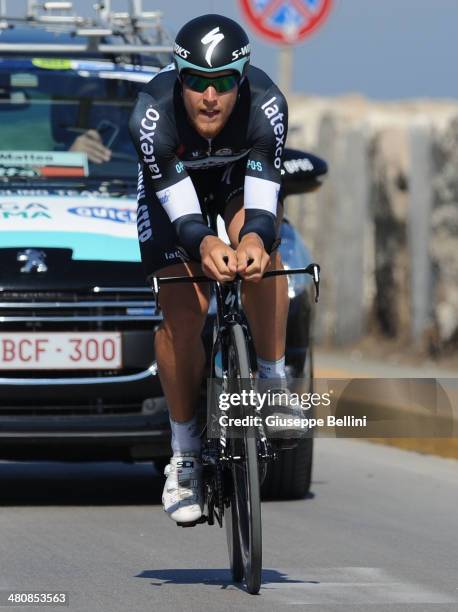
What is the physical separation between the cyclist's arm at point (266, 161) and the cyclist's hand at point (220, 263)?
225 mm

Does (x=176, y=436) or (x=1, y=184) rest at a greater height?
(x=1, y=184)

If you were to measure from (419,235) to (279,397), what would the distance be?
10573 millimetres

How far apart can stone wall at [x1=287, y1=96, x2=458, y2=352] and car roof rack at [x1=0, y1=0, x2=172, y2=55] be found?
17.9 ft

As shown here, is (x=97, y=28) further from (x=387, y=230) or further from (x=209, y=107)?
(x=387, y=230)

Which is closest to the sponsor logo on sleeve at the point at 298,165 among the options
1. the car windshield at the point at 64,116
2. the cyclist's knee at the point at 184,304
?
the car windshield at the point at 64,116

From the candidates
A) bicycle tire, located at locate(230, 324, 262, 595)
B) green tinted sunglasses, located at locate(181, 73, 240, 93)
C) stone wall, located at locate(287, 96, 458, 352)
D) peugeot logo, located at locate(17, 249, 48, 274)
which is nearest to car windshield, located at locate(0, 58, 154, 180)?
peugeot logo, located at locate(17, 249, 48, 274)

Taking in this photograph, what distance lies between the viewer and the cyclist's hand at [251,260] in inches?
248

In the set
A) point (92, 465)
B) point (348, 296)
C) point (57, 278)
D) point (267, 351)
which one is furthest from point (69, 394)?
point (348, 296)

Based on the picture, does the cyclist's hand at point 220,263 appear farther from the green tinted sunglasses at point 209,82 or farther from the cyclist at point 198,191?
the green tinted sunglasses at point 209,82

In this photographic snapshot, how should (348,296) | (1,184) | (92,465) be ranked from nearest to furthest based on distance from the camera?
(1,184) < (92,465) < (348,296)

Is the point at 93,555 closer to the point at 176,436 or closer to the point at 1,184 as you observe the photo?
the point at 176,436

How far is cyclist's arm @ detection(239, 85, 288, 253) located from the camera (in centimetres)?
661

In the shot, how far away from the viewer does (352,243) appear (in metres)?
18.7

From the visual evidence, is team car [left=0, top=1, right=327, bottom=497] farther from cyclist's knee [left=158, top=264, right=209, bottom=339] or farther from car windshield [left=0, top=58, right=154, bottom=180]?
cyclist's knee [left=158, top=264, right=209, bottom=339]
